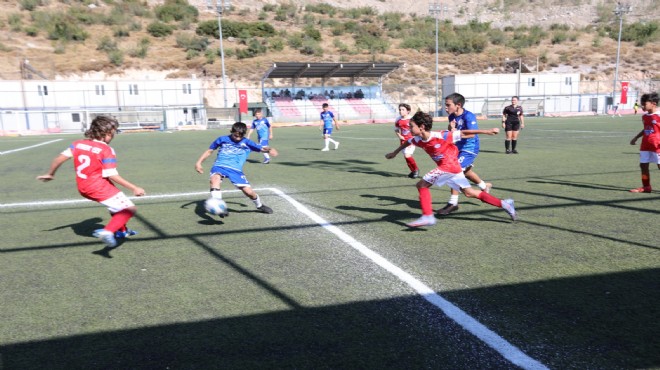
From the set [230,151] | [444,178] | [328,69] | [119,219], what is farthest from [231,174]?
[328,69]

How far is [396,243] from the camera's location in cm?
578

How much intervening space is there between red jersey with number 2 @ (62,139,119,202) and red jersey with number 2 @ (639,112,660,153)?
8574 millimetres

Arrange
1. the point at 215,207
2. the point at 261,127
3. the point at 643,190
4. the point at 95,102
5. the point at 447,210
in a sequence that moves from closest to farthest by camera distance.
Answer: the point at 215,207 < the point at 447,210 < the point at 643,190 < the point at 261,127 < the point at 95,102

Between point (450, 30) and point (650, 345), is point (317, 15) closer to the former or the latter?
point (450, 30)

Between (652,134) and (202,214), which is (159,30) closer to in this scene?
(202,214)

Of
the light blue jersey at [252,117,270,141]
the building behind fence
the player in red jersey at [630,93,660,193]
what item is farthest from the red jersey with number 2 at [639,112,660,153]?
the building behind fence

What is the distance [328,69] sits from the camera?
49.0m

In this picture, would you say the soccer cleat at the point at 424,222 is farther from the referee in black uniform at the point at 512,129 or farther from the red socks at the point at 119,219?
the referee in black uniform at the point at 512,129

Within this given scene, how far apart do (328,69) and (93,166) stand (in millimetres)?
44910

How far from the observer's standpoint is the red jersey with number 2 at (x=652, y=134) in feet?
28.1

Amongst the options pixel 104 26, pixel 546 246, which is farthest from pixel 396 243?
pixel 104 26

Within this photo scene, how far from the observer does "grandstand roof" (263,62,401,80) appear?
46.5 m

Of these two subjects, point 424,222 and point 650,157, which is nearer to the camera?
point 424,222

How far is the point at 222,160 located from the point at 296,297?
3.94m
